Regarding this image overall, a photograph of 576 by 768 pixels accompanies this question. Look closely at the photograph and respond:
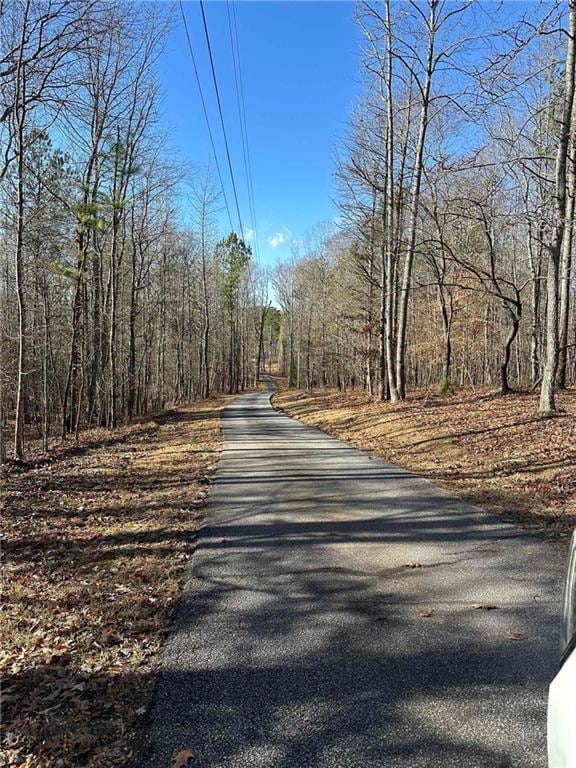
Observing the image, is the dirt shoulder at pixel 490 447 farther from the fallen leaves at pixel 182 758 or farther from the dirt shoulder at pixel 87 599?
the fallen leaves at pixel 182 758

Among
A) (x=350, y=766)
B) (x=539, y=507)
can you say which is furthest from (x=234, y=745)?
(x=539, y=507)

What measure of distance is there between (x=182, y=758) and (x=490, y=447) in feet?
26.2

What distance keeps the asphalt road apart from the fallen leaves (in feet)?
0.10

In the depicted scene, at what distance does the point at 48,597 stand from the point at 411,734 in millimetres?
3200

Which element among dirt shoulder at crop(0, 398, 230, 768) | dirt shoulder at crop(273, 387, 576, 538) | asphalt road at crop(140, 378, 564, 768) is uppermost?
dirt shoulder at crop(273, 387, 576, 538)

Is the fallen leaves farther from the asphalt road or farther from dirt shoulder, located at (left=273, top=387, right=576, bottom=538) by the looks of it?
dirt shoulder, located at (left=273, top=387, right=576, bottom=538)

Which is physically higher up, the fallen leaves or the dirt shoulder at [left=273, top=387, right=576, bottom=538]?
the dirt shoulder at [left=273, top=387, right=576, bottom=538]

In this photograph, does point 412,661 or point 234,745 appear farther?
point 412,661

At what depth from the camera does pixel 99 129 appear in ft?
51.0

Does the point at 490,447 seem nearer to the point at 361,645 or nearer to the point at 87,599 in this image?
the point at 361,645

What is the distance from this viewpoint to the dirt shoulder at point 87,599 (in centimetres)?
254

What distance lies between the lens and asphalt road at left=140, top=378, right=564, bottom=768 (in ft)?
7.57

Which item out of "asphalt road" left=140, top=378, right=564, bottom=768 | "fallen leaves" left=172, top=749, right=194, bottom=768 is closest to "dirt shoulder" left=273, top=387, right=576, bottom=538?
"asphalt road" left=140, top=378, right=564, bottom=768

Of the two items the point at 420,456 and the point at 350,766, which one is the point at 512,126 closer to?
the point at 420,456
